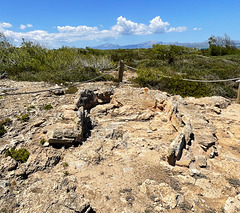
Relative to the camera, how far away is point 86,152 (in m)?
5.13

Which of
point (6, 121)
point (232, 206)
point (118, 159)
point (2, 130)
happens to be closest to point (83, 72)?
point (6, 121)

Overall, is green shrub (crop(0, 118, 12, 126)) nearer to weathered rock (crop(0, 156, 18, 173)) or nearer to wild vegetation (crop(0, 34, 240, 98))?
weathered rock (crop(0, 156, 18, 173))

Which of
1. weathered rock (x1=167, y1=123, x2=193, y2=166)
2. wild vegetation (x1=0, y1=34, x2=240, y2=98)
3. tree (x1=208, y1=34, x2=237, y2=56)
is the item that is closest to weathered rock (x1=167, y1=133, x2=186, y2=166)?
weathered rock (x1=167, y1=123, x2=193, y2=166)

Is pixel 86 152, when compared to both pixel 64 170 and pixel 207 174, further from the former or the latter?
pixel 207 174

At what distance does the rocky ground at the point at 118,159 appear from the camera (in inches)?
131

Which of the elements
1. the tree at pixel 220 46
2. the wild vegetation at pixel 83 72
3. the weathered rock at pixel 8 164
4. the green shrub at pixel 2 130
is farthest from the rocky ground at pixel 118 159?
the tree at pixel 220 46

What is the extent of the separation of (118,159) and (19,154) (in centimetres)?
254

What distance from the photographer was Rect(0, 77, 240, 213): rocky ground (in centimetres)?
332

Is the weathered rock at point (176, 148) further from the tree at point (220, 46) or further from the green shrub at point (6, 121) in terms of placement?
the tree at point (220, 46)

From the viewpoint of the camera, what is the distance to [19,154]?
4434 millimetres

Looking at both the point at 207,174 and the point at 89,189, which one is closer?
the point at 89,189

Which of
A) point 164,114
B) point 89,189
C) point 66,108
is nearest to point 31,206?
point 89,189

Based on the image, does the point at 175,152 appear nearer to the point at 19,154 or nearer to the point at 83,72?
the point at 19,154

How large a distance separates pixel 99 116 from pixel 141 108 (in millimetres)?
2090
